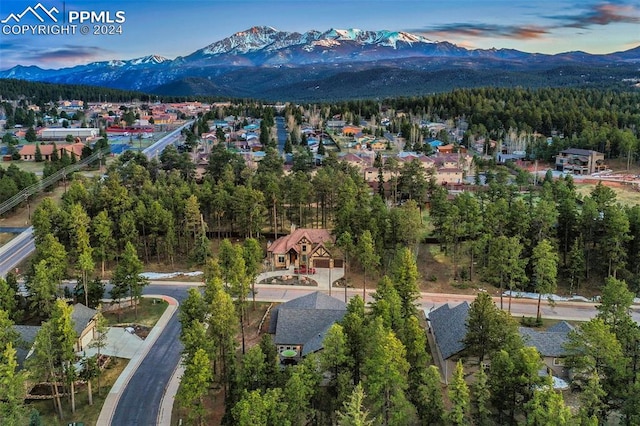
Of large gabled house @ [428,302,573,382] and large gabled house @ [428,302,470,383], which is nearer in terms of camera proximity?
large gabled house @ [428,302,573,382]

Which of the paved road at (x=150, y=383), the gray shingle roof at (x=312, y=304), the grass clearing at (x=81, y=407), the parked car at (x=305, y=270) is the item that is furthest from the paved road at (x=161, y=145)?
the grass clearing at (x=81, y=407)

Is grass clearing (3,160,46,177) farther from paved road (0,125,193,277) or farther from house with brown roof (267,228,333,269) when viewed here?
house with brown roof (267,228,333,269)

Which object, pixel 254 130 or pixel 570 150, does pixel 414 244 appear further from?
pixel 254 130

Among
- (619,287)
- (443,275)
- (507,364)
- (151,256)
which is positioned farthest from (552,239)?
(151,256)

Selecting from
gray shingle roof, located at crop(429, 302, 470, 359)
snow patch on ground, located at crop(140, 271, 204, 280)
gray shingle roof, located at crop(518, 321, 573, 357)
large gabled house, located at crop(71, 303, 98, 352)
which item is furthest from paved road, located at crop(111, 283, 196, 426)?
gray shingle roof, located at crop(518, 321, 573, 357)

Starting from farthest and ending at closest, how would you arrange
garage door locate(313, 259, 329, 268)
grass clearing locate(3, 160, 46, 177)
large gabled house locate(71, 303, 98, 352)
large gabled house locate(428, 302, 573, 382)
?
grass clearing locate(3, 160, 46, 177)
garage door locate(313, 259, 329, 268)
large gabled house locate(71, 303, 98, 352)
large gabled house locate(428, 302, 573, 382)

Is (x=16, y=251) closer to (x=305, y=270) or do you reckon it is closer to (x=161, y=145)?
(x=305, y=270)

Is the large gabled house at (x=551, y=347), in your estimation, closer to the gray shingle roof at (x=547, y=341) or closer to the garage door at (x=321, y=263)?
the gray shingle roof at (x=547, y=341)
